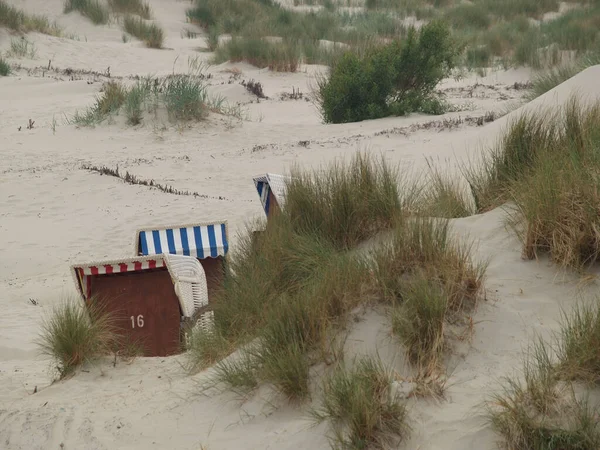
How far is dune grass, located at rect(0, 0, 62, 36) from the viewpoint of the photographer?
20.1 meters

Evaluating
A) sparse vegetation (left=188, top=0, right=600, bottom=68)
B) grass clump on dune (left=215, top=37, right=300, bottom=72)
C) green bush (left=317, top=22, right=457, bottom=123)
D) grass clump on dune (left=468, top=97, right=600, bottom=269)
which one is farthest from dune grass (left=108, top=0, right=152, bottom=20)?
grass clump on dune (left=468, top=97, right=600, bottom=269)

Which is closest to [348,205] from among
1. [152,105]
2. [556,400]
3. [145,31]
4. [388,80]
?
[556,400]

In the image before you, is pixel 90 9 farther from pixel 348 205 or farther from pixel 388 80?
pixel 348 205

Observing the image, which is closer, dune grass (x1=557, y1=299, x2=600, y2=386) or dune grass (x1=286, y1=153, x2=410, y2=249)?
dune grass (x1=557, y1=299, x2=600, y2=386)

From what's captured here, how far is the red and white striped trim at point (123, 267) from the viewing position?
549cm

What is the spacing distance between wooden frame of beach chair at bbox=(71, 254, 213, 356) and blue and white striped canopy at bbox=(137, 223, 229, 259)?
26.2 inches

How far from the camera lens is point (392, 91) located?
46.4 feet

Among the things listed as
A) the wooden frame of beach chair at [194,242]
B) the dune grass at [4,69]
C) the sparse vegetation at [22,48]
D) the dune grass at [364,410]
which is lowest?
the dune grass at [364,410]

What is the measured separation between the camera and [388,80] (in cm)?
1388

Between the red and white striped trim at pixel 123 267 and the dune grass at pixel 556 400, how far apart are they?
8.49 feet

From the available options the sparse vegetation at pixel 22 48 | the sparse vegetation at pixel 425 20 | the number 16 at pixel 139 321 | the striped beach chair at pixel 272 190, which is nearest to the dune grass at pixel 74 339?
the number 16 at pixel 139 321

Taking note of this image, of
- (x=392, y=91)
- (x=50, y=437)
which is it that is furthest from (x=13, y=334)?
(x=392, y=91)

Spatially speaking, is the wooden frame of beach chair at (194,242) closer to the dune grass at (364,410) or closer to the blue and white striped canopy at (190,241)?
the blue and white striped canopy at (190,241)

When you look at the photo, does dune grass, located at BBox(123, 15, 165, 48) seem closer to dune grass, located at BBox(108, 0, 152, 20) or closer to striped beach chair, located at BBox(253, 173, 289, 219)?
dune grass, located at BBox(108, 0, 152, 20)
